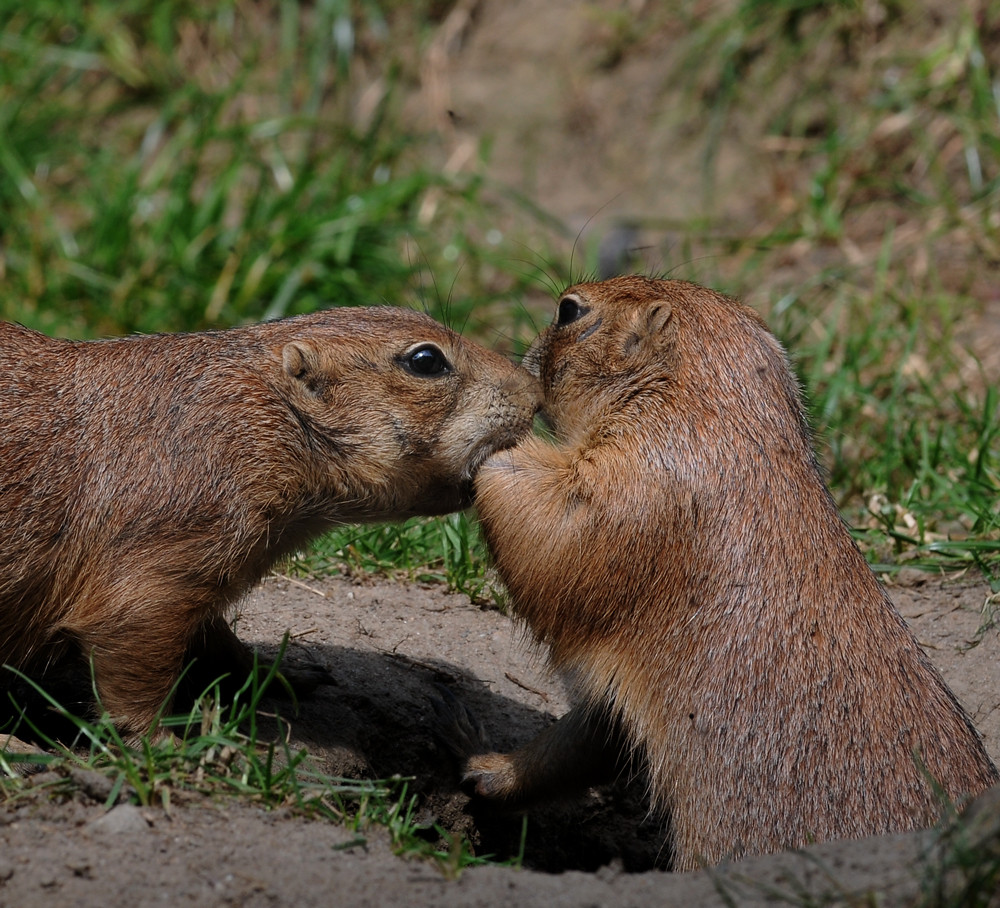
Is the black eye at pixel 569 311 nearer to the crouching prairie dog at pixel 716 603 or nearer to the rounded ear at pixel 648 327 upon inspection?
the crouching prairie dog at pixel 716 603

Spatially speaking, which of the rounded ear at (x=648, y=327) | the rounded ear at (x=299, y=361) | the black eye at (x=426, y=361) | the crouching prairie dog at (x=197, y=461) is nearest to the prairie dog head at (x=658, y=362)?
the rounded ear at (x=648, y=327)

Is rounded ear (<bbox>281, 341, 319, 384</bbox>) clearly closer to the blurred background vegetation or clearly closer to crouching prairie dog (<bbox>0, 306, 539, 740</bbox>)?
crouching prairie dog (<bbox>0, 306, 539, 740</bbox>)

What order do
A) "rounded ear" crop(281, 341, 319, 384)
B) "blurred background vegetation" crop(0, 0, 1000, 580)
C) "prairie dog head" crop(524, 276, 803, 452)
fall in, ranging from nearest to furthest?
"prairie dog head" crop(524, 276, 803, 452), "rounded ear" crop(281, 341, 319, 384), "blurred background vegetation" crop(0, 0, 1000, 580)

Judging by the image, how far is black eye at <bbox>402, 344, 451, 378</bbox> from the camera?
4613 mm

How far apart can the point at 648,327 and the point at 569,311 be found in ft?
1.34

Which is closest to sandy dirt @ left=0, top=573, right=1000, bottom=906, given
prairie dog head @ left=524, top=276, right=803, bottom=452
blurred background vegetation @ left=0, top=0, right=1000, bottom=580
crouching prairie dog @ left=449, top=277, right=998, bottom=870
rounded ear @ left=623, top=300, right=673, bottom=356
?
crouching prairie dog @ left=449, top=277, right=998, bottom=870

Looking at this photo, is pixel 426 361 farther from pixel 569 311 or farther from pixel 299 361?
pixel 569 311

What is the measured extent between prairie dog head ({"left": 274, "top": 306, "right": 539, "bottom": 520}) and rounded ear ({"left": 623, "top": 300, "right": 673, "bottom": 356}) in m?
0.44

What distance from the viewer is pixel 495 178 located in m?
10.9

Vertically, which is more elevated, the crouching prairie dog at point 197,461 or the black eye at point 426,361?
the black eye at point 426,361

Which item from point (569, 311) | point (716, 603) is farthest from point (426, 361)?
point (716, 603)

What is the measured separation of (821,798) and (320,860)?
161cm

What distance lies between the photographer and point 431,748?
5164mm

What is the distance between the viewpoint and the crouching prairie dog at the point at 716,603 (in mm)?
3980
